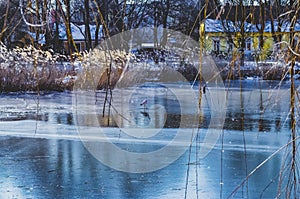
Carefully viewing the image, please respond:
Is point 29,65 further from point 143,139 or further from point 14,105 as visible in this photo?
point 143,139

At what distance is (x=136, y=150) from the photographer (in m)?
5.93

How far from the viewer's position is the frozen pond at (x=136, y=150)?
4250 mm

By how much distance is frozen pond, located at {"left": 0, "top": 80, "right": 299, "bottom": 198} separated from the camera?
4250mm

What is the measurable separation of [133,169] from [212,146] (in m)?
1.36

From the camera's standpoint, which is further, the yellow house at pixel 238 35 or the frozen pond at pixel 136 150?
the frozen pond at pixel 136 150

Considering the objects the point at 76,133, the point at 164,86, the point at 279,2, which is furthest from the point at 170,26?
the point at 279,2

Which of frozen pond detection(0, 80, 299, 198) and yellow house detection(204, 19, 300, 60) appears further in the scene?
frozen pond detection(0, 80, 299, 198)

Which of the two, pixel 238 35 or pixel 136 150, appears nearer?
pixel 238 35

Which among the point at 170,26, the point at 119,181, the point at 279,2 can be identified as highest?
the point at 170,26

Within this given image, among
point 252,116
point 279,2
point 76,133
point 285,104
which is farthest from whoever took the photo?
point 285,104

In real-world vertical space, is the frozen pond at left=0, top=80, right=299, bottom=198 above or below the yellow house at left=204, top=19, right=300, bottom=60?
below

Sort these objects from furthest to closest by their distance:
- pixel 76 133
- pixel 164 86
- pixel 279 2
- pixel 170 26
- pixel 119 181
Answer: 1. pixel 170 26
2. pixel 164 86
3. pixel 76 133
4. pixel 119 181
5. pixel 279 2

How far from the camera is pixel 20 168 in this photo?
503 cm

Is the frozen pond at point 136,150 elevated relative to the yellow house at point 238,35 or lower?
lower
